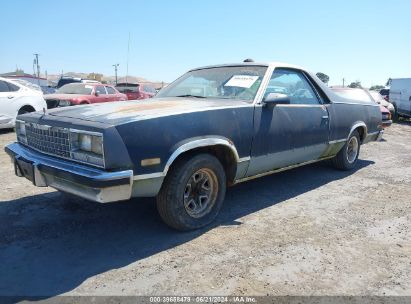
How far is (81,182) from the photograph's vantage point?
2943 millimetres

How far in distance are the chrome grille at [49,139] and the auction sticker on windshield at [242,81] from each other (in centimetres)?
194

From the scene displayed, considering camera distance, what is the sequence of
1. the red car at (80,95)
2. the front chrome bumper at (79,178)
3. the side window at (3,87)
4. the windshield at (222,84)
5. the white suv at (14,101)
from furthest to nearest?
1. the red car at (80,95)
2. the side window at (3,87)
3. the white suv at (14,101)
4. the windshield at (222,84)
5. the front chrome bumper at (79,178)

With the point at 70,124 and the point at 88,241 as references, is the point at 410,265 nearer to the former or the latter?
the point at 88,241

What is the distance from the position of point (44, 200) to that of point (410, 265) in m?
3.73

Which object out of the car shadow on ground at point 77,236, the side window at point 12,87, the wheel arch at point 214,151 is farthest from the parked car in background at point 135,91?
the wheel arch at point 214,151

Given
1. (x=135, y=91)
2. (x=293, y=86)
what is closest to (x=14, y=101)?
(x=293, y=86)

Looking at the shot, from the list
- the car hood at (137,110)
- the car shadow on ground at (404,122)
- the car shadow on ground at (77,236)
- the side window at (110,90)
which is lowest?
the car shadow on ground at (404,122)

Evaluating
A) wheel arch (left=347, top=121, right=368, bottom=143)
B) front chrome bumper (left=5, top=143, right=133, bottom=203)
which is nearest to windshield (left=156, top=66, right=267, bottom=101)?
front chrome bumper (left=5, top=143, right=133, bottom=203)

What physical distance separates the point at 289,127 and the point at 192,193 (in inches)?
58.7

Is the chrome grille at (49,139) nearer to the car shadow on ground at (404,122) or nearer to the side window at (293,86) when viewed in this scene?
the side window at (293,86)

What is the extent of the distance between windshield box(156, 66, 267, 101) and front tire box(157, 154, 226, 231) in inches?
38.6

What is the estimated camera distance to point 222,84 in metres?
4.44

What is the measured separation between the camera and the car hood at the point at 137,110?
319cm

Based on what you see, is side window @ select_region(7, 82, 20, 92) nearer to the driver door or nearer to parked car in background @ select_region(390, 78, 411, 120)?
the driver door
